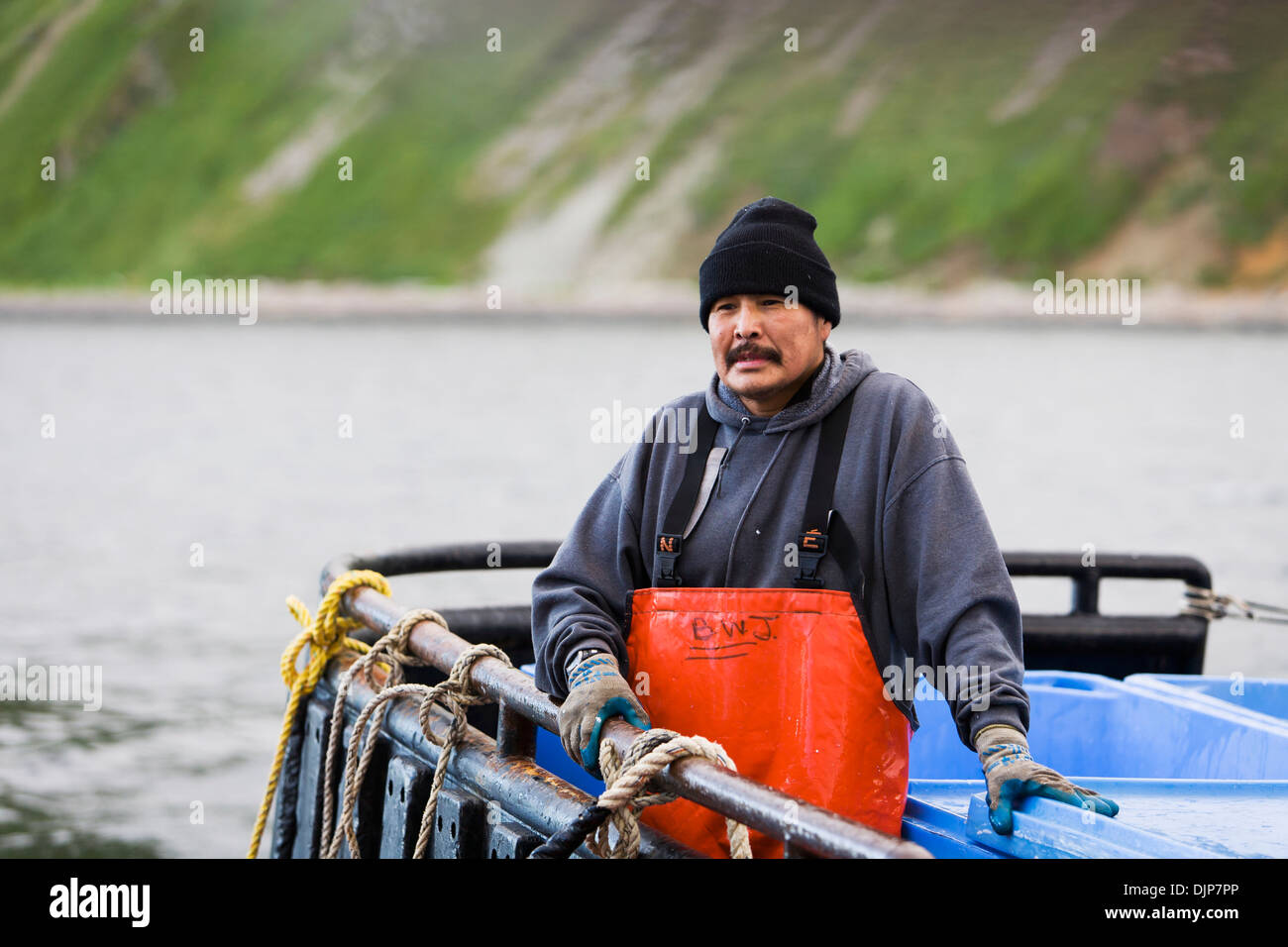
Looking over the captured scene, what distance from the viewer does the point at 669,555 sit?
308cm

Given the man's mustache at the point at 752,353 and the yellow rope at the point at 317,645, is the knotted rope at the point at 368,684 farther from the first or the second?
the man's mustache at the point at 752,353

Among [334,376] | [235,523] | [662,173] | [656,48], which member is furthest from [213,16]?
[235,523]

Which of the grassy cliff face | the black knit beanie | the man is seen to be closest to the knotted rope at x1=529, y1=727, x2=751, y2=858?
the man

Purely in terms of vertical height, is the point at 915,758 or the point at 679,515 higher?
the point at 679,515

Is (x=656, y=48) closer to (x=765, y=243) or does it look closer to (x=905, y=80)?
(x=905, y=80)

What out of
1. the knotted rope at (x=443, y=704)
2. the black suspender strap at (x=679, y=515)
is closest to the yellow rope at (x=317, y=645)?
the knotted rope at (x=443, y=704)

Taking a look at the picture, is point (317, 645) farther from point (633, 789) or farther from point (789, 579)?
point (633, 789)

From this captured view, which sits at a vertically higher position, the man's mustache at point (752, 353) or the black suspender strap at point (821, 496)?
the man's mustache at point (752, 353)

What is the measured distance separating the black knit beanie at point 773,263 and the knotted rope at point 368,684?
1365mm

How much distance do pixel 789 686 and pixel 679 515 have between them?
444mm

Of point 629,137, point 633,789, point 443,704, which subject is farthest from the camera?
point 629,137

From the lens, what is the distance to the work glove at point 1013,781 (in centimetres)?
264

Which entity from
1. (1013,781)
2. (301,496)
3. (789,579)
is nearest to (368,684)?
(789,579)

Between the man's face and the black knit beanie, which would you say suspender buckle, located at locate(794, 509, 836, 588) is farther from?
the black knit beanie
